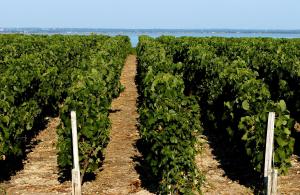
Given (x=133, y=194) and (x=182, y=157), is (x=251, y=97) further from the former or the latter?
(x=133, y=194)

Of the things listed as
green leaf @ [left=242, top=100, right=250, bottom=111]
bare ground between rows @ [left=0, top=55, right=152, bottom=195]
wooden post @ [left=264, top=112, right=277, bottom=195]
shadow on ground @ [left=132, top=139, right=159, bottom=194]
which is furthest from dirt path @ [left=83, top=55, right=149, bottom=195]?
green leaf @ [left=242, top=100, right=250, bottom=111]

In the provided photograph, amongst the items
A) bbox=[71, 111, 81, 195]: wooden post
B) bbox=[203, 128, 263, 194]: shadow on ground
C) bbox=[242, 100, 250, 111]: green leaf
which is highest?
bbox=[242, 100, 250, 111]: green leaf

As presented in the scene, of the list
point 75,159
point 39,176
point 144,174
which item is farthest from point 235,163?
point 39,176

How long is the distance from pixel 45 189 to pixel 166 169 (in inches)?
109

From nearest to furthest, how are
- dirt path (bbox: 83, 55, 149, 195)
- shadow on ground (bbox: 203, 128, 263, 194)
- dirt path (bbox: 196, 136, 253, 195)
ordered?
1. dirt path (bbox: 196, 136, 253, 195)
2. dirt path (bbox: 83, 55, 149, 195)
3. shadow on ground (bbox: 203, 128, 263, 194)

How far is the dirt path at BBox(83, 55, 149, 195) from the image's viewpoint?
9.23m

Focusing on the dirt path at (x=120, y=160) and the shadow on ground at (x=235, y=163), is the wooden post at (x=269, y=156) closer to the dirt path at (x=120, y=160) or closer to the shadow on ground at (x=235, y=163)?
the shadow on ground at (x=235, y=163)

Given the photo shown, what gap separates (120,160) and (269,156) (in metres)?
4.33

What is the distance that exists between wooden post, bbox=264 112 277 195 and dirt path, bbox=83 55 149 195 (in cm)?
246

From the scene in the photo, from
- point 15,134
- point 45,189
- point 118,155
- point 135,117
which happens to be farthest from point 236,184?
point 135,117

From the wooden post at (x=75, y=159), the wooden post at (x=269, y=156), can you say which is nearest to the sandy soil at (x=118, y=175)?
the wooden post at (x=75, y=159)

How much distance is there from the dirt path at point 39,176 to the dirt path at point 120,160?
72 cm

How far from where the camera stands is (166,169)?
8.09 meters

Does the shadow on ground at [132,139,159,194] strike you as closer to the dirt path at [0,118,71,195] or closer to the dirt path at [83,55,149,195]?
the dirt path at [83,55,149,195]
